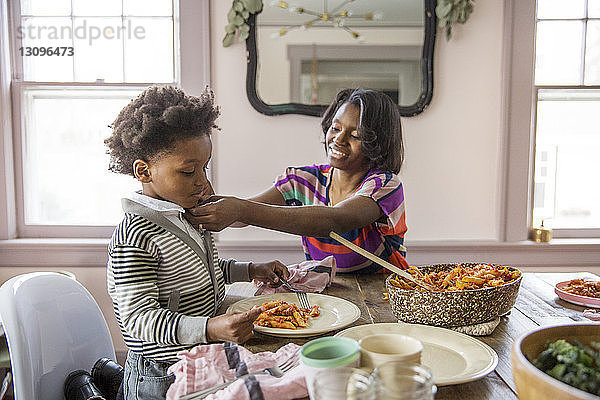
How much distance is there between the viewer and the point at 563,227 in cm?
301

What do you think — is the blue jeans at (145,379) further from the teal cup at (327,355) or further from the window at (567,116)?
the window at (567,116)

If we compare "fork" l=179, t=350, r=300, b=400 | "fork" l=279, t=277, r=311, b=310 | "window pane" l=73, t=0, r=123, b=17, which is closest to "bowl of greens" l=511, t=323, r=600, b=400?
"fork" l=179, t=350, r=300, b=400

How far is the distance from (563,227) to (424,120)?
3.39 ft

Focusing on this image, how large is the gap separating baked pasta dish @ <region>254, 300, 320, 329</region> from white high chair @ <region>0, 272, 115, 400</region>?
1.89 ft

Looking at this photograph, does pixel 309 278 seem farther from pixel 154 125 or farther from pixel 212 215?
pixel 154 125

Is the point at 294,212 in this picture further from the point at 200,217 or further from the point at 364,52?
the point at 364,52

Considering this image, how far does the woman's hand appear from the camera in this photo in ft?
4.23

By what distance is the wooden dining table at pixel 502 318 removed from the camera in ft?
2.86

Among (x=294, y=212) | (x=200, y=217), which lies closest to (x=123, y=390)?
(x=200, y=217)

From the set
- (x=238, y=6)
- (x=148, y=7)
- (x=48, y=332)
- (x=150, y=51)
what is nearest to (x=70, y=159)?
(x=150, y=51)

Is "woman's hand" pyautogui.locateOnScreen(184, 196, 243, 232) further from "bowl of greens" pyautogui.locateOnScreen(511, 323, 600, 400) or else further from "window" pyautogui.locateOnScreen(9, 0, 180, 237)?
"window" pyautogui.locateOnScreen(9, 0, 180, 237)

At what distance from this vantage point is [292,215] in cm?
148

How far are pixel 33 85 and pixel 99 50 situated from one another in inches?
16.1

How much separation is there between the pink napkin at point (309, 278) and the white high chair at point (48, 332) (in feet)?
1.61
